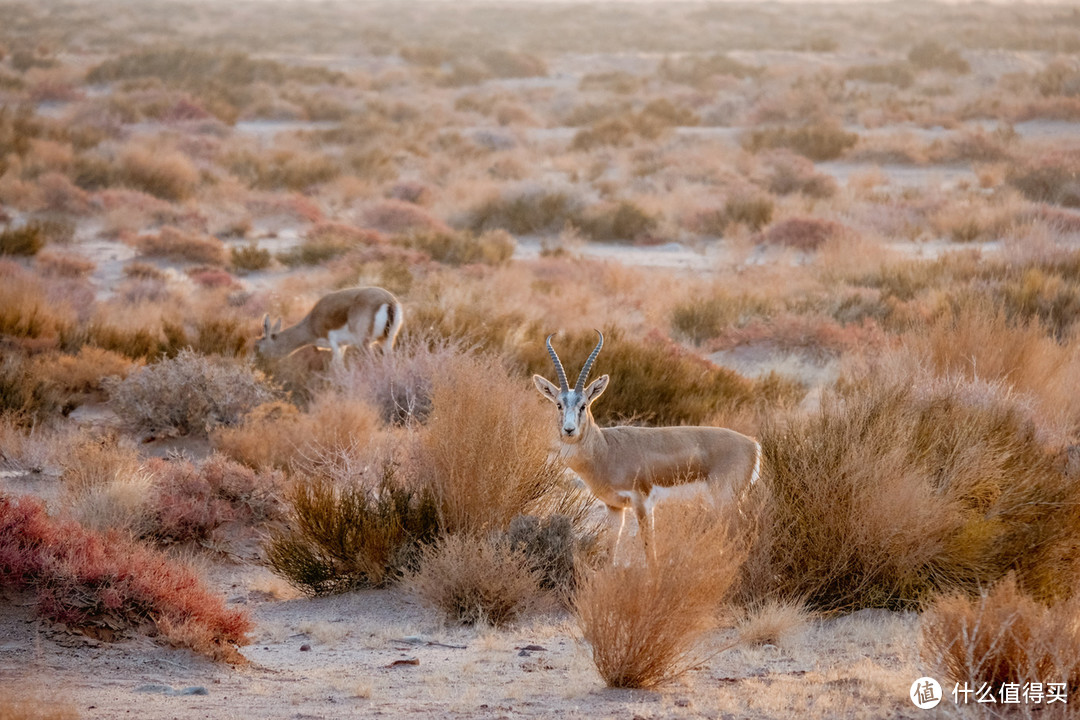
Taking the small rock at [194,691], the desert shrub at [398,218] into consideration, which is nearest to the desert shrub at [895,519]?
the small rock at [194,691]

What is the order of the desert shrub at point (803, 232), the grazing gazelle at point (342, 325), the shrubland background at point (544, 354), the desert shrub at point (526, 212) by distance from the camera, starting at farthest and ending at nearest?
the desert shrub at point (526, 212) → the desert shrub at point (803, 232) → the grazing gazelle at point (342, 325) → the shrubland background at point (544, 354)

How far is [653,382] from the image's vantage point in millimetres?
11062

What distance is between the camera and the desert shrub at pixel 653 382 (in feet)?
35.2

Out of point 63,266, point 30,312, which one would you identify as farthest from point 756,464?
point 63,266

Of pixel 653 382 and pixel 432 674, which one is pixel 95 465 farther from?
pixel 653 382

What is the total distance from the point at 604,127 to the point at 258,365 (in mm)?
21541

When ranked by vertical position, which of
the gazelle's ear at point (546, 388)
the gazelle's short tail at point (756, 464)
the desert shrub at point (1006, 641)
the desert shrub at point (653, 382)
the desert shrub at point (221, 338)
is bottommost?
the desert shrub at point (221, 338)

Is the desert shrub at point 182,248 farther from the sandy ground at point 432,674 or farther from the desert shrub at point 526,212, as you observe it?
the sandy ground at point 432,674

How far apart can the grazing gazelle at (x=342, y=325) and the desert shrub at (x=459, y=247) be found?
5.72m

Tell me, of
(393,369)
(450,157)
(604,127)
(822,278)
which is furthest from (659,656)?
(604,127)

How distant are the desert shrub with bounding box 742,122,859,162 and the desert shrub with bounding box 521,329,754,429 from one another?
Result: 17.9m

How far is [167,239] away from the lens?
61.2 ft

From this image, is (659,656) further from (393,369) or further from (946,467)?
(393,369)

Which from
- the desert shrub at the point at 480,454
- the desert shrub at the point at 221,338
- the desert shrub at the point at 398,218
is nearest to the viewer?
the desert shrub at the point at 480,454
